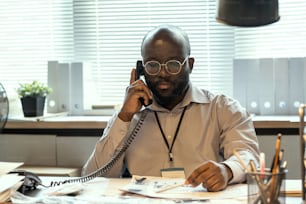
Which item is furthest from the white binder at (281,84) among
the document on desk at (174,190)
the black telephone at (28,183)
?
the black telephone at (28,183)

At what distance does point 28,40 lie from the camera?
3316 millimetres

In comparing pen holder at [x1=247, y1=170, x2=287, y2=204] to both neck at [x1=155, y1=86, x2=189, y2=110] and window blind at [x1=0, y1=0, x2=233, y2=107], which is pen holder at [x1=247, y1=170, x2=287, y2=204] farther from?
window blind at [x1=0, y1=0, x2=233, y2=107]

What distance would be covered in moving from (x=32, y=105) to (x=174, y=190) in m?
1.57

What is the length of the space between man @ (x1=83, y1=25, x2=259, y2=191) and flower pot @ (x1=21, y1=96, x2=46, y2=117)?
3.07 ft

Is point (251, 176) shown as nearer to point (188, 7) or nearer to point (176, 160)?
point (176, 160)

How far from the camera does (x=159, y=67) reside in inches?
83.0

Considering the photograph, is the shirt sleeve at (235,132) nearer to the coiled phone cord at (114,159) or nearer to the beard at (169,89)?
the beard at (169,89)

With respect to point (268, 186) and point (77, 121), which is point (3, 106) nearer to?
point (77, 121)

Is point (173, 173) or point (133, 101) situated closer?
point (173, 173)

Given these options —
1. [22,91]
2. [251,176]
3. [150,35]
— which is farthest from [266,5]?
[22,91]

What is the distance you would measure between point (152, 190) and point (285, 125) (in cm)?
120

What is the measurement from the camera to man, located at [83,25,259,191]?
211 cm

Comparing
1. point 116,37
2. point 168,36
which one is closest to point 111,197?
point 168,36

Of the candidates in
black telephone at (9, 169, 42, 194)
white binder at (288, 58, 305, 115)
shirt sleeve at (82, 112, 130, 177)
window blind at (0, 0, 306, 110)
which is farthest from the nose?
white binder at (288, 58, 305, 115)
